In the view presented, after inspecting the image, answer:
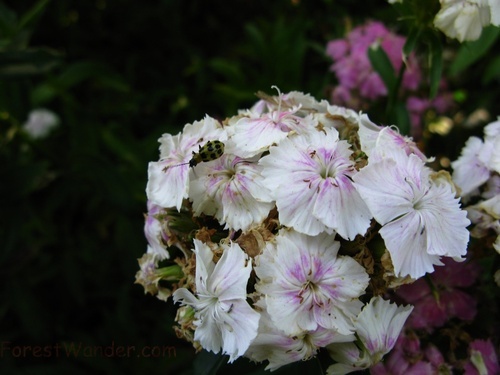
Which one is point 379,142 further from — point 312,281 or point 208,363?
point 208,363

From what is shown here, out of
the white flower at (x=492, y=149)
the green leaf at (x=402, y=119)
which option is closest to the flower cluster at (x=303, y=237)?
the white flower at (x=492, y=149)

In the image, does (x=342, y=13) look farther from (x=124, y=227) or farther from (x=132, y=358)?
(x=132, y=358)

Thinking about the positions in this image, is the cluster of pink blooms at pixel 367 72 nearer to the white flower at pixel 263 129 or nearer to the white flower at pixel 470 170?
the white flower at pixel 470 170

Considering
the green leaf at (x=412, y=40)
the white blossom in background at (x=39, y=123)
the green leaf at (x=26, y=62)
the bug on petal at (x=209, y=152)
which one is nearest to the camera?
the bug on petal at (x=209, y=152)

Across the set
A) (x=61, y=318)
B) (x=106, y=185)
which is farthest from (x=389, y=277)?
(x=61, y=318)

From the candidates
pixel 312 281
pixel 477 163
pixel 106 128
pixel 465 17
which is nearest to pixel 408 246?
pixel 312 281
